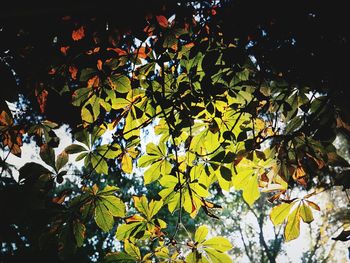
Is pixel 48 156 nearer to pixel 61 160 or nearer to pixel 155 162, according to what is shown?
pixel 61 160

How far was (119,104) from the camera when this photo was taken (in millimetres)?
1281

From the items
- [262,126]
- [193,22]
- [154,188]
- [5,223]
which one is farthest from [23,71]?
[154,188]

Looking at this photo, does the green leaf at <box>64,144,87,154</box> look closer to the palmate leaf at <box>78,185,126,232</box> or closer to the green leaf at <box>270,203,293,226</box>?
the palmate leaf at <box>78,185,126,232</box>

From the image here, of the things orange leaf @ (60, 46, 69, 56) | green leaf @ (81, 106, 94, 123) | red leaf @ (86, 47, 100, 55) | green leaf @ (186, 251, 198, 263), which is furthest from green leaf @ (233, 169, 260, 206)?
orange leaf @ (60, 46, 69, 56)

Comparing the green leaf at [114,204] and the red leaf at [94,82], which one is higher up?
the red leaf at [94,82]

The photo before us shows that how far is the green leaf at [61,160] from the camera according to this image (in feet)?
3.92

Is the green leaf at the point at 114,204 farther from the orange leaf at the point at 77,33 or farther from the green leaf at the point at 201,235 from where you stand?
the orange leaf at the point at 77,33

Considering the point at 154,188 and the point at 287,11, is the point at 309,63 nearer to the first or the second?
the point at 287,11

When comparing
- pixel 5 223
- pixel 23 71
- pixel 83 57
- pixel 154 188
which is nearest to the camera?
pixel 5 223

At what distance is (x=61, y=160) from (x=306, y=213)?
1066 mm

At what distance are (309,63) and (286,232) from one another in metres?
0.71

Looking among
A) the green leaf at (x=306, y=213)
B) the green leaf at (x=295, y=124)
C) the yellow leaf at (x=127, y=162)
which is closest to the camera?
the green leaf at (x=306, y=213)

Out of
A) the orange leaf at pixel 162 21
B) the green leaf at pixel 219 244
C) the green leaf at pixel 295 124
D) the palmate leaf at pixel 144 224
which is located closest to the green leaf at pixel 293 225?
the green leaf at pixel 219 244

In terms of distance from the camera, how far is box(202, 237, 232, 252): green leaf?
112 centimetres
